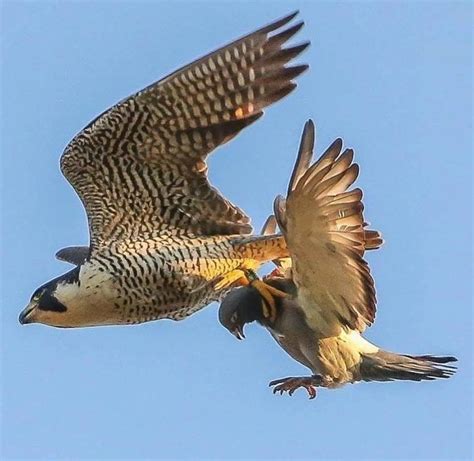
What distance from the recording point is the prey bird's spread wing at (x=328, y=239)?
34.0ft

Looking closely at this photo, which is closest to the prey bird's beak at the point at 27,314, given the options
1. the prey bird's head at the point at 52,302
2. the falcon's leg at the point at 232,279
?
the prey bird's head at the point at 52,302

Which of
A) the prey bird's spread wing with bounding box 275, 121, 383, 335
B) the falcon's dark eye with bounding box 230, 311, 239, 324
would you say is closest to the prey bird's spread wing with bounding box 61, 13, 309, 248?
the falcon's dark eye with bounding box 230, 311, 239, 324

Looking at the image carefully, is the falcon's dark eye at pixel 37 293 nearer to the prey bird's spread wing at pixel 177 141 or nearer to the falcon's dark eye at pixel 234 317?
the prey bird's spread wing at pixel 177 141

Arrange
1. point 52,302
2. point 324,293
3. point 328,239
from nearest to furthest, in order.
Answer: point 328,239 → point 324,293 → point 52,302

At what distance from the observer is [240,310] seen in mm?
11414

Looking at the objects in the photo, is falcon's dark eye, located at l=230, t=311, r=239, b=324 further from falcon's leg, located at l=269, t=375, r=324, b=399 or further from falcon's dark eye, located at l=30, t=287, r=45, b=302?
falcon's dark eye, located at l=30, t=287, r=45, b=302

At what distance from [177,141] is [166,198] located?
1.63ft

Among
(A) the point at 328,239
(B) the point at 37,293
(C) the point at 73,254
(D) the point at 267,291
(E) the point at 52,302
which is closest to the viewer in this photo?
(A) the point at 328,239

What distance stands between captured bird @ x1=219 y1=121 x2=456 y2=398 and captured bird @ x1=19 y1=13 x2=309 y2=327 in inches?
22.1

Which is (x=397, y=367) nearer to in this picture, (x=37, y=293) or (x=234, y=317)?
(x=234, y=317)

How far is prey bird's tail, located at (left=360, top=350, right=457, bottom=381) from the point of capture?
1126 centimetres

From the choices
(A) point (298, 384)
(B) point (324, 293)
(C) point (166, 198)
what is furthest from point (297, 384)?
(C) point (166, 198)

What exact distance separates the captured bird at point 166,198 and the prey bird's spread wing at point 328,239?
942mm

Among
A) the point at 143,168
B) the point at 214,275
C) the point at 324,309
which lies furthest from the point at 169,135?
the point at 324,309
